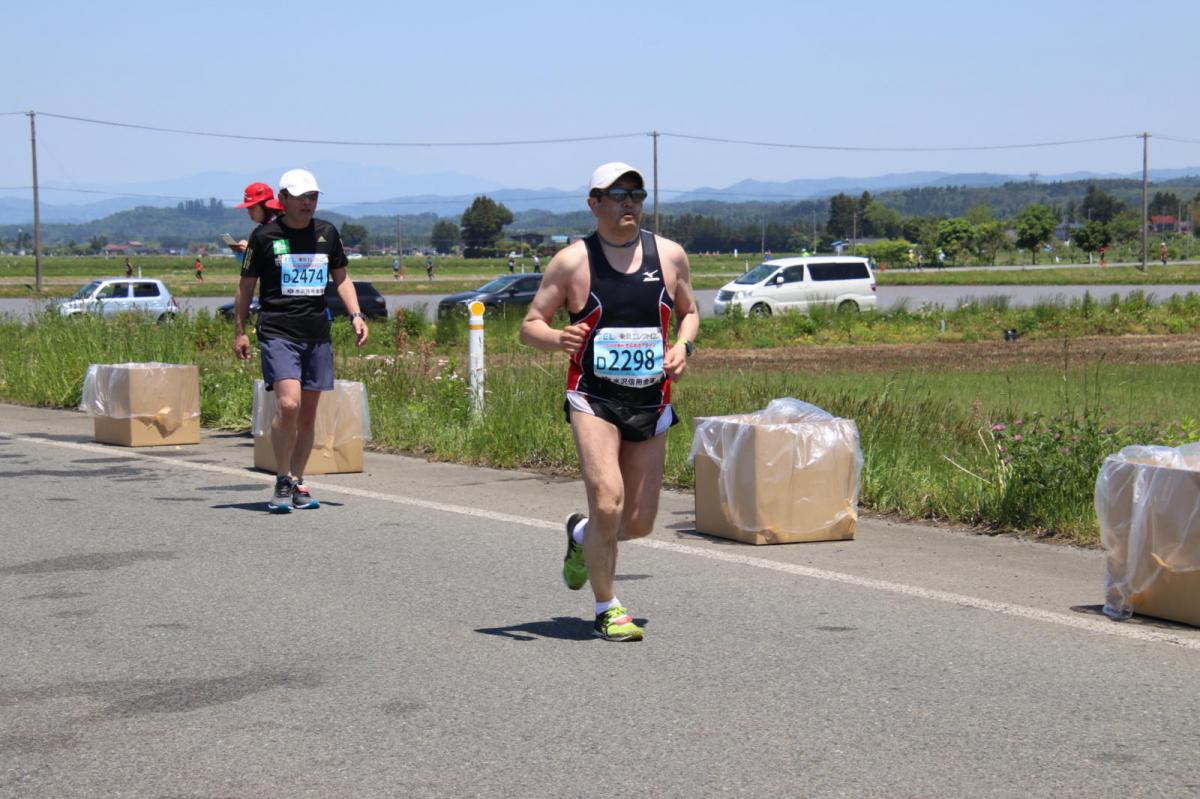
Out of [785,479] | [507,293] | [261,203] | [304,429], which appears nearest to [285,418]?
[304,429]

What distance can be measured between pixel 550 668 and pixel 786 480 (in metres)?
2.95

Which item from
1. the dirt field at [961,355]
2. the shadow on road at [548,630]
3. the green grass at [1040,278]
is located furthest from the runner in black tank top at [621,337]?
the green grass at [1040,278]

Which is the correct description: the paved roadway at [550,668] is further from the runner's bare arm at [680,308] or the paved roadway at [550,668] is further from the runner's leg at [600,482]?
the runner's bare arm at [680,308]

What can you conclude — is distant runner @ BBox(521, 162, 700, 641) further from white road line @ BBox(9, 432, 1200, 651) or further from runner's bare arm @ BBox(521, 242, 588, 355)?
white road line @ BBox(9, 432, 1200, 651)

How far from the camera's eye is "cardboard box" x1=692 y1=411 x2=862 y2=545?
8.63 m

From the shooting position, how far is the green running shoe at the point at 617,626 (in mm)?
6430

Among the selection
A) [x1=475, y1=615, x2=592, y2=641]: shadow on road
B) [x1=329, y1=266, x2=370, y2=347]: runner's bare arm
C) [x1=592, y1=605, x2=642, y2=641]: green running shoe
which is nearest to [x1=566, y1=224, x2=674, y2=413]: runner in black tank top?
[x1=592, y1=605, x2=642, y2=641]: green running shoe

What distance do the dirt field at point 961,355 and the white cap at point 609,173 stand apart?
60.9ft

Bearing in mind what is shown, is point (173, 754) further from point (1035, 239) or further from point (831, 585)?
point (1035, 239)

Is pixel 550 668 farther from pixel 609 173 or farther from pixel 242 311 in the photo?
pixel 242 311

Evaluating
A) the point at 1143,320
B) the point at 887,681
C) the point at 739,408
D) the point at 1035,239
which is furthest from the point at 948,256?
the point at 887,681

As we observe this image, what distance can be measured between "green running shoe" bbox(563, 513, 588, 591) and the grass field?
3397mm

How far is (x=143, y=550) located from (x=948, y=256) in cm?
10287

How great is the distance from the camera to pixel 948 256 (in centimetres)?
10762
